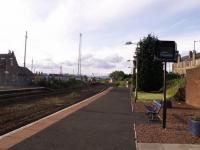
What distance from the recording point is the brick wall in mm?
29125

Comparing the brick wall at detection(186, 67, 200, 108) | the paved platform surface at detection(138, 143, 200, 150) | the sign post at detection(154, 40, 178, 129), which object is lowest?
the paved platform surface at detection(138, 143, 200, 150)

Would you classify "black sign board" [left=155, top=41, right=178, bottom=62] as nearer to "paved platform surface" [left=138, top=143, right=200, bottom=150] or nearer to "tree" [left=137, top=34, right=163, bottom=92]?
"paved platform surface" [left=138, top=143, right=200, bottom=150]

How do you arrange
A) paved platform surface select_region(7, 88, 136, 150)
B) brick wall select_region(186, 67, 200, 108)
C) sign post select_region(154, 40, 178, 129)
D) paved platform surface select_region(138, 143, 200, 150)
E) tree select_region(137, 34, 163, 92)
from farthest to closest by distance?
tree select_region(137, 34, 163, 92), brick wall select_region(186, 67, 200, 108), sign post select_region(154, 40, 178, 129), paved platform surface select_region(7, 88, 136, 150), paved platform surface select_region(138, 143, 200, 150)

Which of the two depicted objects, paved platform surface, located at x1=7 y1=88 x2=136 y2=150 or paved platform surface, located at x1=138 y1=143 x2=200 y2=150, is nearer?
paved platform surface, located at x1=138 y1=143 x2=200 y2=150

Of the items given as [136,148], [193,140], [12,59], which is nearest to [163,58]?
[193,140]

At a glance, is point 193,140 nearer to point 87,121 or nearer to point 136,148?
point 136,148

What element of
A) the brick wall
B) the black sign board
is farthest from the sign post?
the brick wall

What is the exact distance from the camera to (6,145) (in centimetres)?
1186

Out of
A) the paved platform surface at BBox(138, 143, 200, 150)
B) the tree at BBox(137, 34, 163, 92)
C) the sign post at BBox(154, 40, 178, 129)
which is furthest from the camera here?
the tree at BBox(137, 34, 163, 92)

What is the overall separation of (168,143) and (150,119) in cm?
693

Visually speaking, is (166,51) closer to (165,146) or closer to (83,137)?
(83,137)

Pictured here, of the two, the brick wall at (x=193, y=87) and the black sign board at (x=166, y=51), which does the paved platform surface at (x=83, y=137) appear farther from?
the brick wall at (x=193, y=87)

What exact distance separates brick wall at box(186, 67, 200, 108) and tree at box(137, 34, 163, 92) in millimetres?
27876

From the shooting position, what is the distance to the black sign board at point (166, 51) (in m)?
16.0
